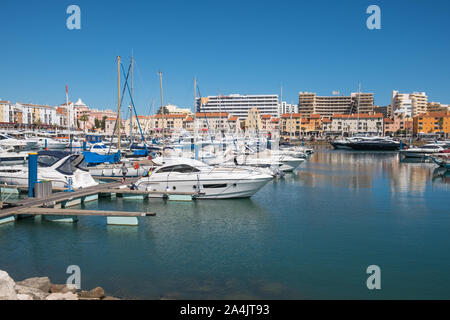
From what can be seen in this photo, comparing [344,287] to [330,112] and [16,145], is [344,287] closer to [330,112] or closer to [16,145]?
[16,145]

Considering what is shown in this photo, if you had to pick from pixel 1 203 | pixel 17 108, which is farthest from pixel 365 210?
pixel 17 108

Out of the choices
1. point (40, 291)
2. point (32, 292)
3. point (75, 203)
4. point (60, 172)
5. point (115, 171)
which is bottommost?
point (40, 291)

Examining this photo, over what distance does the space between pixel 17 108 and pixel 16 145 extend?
121055 millimetres

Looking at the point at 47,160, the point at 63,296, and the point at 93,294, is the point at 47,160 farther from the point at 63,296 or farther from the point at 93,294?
the point at 63,296

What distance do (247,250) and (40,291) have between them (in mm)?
7392

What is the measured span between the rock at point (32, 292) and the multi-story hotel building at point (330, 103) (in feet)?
620

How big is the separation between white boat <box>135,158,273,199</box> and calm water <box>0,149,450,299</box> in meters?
0.78

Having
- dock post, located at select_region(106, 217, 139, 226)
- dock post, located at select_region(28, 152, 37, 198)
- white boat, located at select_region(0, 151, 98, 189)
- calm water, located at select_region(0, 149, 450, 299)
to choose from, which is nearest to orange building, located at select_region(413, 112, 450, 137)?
calm water, located at select_region(0, 149, 450, 299)

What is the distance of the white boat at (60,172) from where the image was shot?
25.9m

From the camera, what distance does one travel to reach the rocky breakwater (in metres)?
9.54

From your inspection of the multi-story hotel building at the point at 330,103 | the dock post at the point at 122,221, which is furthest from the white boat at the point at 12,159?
the multi-story hotel building at the point at 330,103

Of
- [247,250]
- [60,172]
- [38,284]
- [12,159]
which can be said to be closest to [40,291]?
[38,284]

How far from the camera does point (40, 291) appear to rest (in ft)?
33.9

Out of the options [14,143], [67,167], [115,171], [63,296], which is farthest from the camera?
[14,143]
